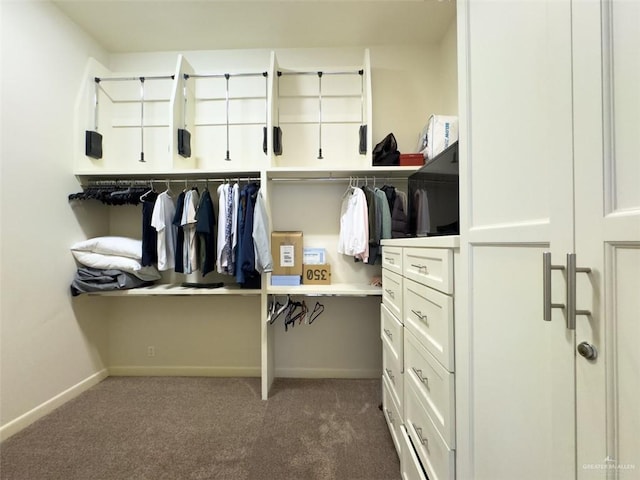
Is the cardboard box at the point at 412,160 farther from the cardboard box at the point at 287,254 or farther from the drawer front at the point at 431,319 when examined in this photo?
the drawer front at the point at 431,319

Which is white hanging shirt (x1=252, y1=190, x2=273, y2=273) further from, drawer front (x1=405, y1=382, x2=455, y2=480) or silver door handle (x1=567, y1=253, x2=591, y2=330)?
silver door handle (x1=567, y1=253, x2=591, y2=330)

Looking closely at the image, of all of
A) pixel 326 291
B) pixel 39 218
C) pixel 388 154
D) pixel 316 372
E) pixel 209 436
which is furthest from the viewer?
pixel 316 372

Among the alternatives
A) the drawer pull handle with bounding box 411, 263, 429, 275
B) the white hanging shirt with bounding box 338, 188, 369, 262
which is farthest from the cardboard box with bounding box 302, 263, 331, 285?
the drawer pull handle with bounding box 411, 263, 429, 275

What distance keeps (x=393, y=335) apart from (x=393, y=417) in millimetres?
460

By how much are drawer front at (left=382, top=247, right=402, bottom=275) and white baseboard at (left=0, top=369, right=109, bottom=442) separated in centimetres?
245

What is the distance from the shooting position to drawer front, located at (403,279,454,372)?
91 centimetres

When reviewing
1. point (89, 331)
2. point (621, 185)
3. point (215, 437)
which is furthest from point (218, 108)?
point (621, 185)

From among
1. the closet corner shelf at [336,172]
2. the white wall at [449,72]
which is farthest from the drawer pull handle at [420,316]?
the white wall at [449,72]

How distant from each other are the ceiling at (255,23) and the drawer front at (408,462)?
2.71 meters

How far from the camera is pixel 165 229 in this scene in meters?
2.02

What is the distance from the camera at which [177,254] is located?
2043 mm

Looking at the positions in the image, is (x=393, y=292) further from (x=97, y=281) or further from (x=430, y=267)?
(x=97, y=281)

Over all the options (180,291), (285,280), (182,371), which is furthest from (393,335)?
(182,371)

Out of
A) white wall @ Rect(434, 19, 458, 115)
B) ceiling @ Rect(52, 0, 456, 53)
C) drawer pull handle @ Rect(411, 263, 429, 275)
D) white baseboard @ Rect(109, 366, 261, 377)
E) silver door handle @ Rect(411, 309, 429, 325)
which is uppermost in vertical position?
ceiling @ Rect(52, 0, 456, 53)
